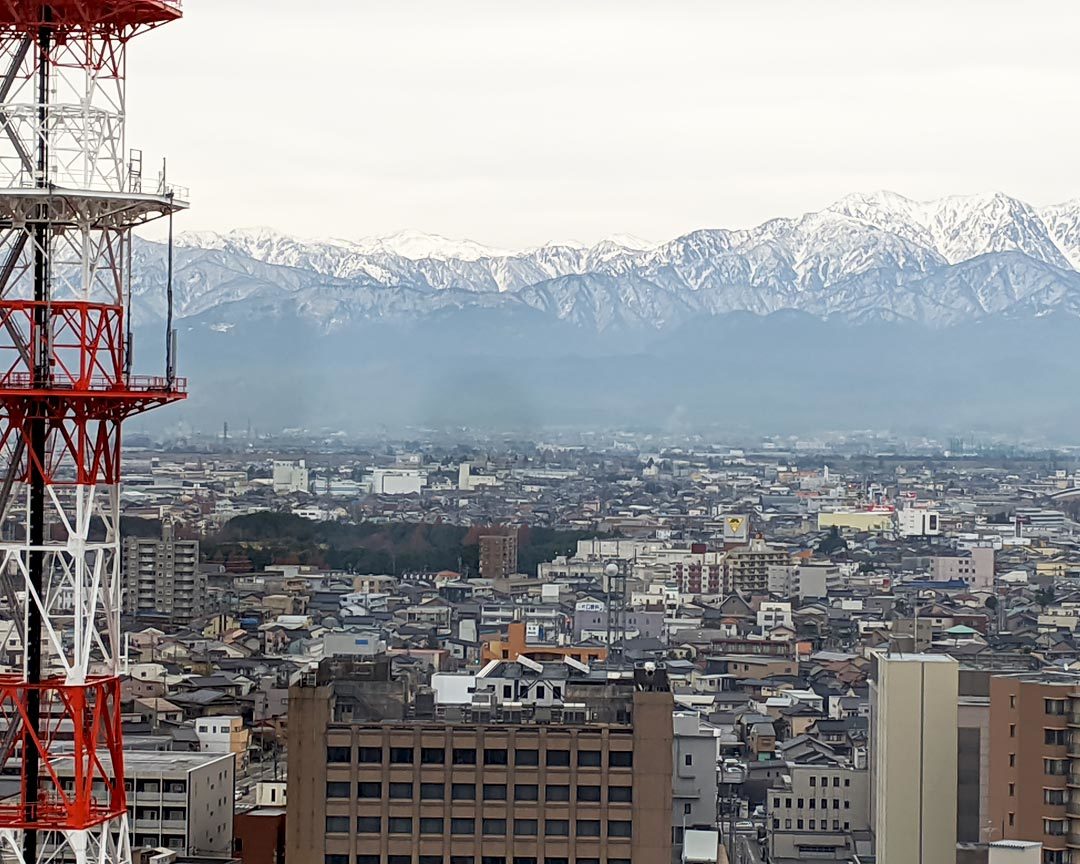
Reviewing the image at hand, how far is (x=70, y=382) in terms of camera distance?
7879 millimetres

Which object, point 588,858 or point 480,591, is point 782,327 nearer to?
point 480,591

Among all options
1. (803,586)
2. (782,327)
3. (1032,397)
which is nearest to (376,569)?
(803,586)

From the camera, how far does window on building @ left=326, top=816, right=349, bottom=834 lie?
15.8m

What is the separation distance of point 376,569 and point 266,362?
128 ft

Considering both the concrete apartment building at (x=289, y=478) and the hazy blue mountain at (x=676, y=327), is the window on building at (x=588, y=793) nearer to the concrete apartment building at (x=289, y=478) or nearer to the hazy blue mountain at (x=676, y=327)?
the concrete apartment building at (x=289, y=478)

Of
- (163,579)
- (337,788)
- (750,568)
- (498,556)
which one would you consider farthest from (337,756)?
(750,568)

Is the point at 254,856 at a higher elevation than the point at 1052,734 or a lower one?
lower

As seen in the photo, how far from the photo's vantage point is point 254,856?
17203 mm

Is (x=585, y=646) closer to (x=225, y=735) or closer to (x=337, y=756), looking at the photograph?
(x=225, y=735)

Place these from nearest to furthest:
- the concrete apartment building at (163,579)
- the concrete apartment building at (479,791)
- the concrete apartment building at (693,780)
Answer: the concrete apartment building at (479,791)
the concrete apartment building at (693,780)
the concrete apartment building at (163,579)

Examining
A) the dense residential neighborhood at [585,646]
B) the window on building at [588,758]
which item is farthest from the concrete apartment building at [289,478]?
the window on building at [588,758]

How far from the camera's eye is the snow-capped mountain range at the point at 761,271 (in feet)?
464

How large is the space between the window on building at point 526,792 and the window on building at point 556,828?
213mm

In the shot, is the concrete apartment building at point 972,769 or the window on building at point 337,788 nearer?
the window on building at point 337,788
